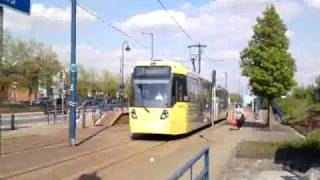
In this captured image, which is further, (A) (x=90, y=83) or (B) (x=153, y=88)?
(A) (x=90, y=83)

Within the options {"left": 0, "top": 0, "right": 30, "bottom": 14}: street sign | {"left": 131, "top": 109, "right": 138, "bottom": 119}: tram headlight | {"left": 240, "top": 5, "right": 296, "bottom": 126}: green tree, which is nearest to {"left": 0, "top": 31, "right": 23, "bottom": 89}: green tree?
→ {"left": 240, "top": 5, "right": 296, "bottom": 126}: green tree

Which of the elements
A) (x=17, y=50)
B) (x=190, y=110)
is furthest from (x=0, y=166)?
(x=17, y=50)

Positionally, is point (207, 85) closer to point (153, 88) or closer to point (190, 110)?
point (190, 110)

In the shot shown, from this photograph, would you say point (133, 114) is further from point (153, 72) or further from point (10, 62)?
point (10, 62)

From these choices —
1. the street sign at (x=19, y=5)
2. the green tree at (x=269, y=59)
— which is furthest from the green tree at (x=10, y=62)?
the street sign at (x=19, y=5)

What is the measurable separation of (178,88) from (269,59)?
44.9ft

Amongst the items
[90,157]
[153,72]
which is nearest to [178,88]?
[153,72]

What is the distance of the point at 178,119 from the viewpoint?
2817 cm

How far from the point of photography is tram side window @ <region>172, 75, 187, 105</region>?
27.5m

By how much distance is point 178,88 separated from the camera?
27.9 meters

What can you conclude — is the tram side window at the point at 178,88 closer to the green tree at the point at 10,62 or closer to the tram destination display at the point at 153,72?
the tram destination display at the point at 153,72

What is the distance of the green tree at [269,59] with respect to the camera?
131 ft

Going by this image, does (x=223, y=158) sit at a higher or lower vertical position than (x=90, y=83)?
lower

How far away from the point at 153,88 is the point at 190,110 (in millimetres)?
3346
